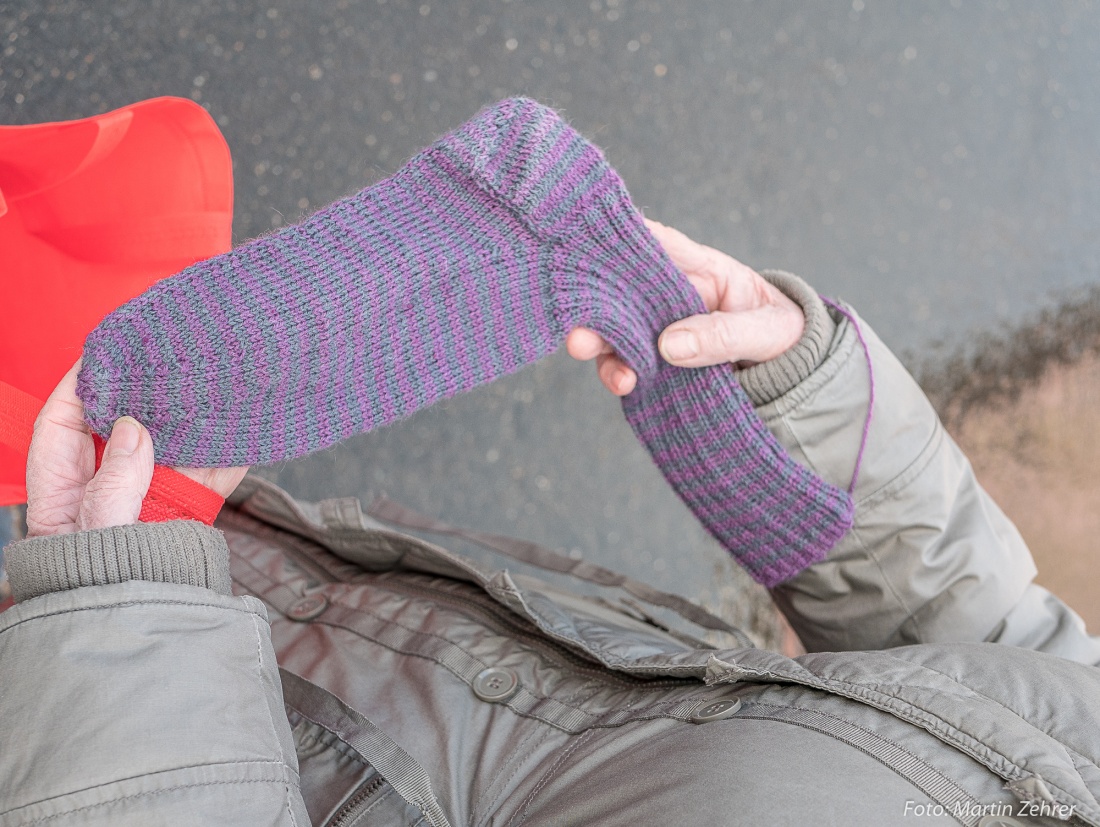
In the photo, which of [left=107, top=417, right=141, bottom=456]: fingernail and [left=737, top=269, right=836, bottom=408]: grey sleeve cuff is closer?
[left=107, top=417, right=141, bottom=456]: fingernail

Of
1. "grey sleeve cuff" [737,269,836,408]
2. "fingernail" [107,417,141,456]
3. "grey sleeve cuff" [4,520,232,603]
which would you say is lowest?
"grey sleeve cuff" [4,520,232,603]

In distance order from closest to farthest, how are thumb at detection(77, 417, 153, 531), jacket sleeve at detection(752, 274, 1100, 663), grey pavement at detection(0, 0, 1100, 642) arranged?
thumb at detection(77, 417, 153, 531)
jacket sleeve at detection(752, 274, 1100, 663)
grey pavement at detection(0, 0, 1100, 642)

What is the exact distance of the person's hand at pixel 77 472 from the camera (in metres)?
0.63

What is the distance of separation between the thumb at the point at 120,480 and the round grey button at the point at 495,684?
0.32 metres

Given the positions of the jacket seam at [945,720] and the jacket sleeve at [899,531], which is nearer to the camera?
the jacket seam at [945,720]

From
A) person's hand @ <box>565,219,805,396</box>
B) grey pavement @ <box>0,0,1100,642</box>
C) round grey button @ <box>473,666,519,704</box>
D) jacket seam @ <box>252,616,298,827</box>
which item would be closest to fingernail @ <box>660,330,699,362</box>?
person's hand @ <box>565,219,805,396</box>

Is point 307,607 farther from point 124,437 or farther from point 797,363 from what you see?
point 797,363

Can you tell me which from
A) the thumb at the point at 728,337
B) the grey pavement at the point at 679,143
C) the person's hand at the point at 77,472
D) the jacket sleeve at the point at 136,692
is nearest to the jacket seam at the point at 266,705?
the jacket sleeve at the point at 136,692

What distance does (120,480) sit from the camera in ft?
2.11

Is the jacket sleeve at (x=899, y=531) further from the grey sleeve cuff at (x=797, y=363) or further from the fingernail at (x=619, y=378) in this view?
the fingernail at (x=619, y=378)

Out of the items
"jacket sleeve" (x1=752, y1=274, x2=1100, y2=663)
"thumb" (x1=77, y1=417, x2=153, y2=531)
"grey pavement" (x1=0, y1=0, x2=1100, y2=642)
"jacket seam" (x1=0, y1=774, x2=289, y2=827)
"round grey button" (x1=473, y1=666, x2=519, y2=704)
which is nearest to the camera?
"jacket seam" (x1=0, y1=774, x2=289, y2=827)

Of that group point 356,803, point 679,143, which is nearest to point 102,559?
point 356,803

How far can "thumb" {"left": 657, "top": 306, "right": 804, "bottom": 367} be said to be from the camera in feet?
2.90

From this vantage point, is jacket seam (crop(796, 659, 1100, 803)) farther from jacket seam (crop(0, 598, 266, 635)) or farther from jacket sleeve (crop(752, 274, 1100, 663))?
jacket seam (crop(0, 598, 266, 635))
